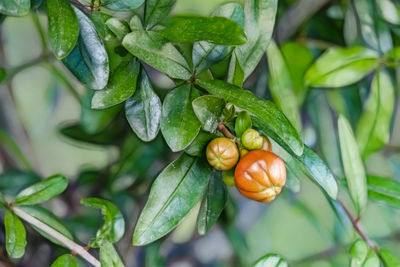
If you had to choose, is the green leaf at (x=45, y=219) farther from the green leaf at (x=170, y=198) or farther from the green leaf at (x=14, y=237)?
the green leaf at (x=170, y=198)

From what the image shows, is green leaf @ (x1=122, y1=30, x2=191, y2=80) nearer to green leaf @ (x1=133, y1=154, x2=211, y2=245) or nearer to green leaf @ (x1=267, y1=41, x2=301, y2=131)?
green leaf @ (x1=133, y1=154, x2=211, y2=245)

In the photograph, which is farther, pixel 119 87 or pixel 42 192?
pixel 42 192

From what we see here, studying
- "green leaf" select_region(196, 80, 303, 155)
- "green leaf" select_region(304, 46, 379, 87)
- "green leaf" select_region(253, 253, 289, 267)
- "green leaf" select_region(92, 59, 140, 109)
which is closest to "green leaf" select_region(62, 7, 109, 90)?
"green leaf" select_region(92, 59, 140, 109)

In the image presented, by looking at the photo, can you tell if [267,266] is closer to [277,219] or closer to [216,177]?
[216,177]

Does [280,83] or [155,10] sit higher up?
[155,10]

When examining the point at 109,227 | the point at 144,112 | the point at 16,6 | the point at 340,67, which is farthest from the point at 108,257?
the point at 340,67

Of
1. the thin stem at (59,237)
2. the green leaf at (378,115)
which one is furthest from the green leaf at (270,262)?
the green leaf at (378,115)

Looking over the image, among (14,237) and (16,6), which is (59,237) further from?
(16,6)

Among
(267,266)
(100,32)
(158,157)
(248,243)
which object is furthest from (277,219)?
(100,32)
